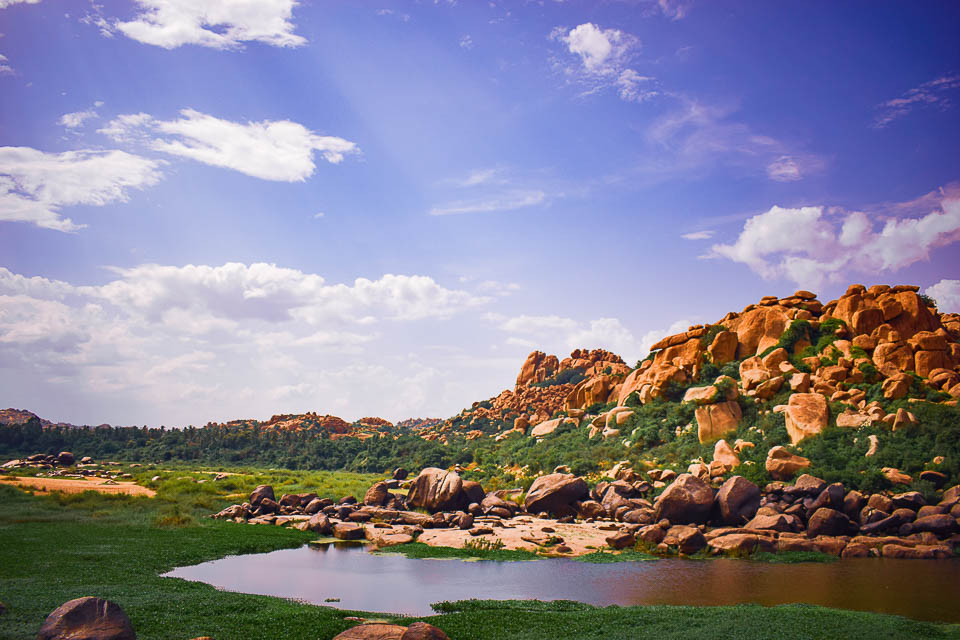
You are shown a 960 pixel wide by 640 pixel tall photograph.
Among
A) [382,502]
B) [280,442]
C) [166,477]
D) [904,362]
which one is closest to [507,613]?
[382,502]

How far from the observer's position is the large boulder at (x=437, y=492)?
147ft

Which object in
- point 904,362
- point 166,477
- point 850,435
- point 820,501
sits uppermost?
point 904,362

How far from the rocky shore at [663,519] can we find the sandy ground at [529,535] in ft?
0.21

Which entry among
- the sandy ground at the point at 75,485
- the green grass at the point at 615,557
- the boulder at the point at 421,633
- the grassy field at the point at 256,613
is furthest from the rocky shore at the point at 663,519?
the boulder at the point at 421,633

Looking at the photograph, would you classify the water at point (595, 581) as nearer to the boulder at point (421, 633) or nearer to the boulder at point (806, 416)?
the boulder at point (421, 633)

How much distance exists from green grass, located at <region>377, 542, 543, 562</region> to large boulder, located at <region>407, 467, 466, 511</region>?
12269mm

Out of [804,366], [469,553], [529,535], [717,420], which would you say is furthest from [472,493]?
[804,366]

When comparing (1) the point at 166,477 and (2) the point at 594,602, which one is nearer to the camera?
(2) the point at 594,602

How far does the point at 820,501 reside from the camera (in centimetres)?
3300

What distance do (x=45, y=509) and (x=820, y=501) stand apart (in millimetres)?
51020

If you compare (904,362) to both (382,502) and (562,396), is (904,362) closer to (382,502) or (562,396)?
(382,502)

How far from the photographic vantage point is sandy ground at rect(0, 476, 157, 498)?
50.3m

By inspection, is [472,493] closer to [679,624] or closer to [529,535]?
[529,535]

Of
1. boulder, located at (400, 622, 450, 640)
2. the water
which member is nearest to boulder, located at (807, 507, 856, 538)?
the water
